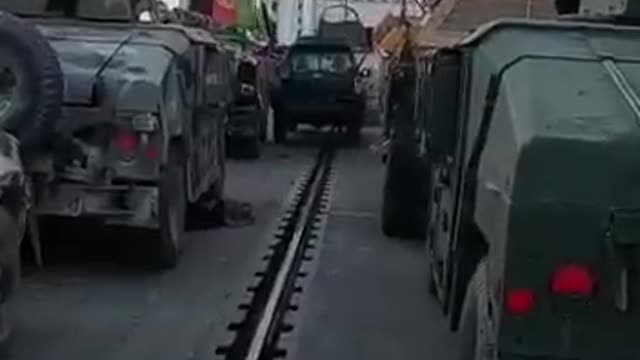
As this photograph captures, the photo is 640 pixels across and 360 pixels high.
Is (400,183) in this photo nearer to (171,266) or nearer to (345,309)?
(171,266)

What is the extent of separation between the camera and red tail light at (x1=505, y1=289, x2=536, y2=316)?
5277mm

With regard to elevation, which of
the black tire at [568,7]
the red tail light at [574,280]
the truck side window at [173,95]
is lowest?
the truck side window at [173,95]

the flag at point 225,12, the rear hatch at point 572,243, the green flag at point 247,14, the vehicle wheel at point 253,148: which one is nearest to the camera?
the rear hatch at point 572,243

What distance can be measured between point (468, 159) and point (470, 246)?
1.59 feet

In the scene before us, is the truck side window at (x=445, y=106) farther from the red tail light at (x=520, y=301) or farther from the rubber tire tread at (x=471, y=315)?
the red tail light at (x=520, y=301)

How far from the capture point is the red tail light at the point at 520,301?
5277 mm

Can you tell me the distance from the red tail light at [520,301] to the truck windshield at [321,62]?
78.2 feet

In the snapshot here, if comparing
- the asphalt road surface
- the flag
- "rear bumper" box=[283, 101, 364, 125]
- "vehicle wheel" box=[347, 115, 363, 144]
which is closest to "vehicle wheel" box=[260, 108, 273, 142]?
"rear bumper" box=[283, 101, 364, 125]

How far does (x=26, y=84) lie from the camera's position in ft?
35.4

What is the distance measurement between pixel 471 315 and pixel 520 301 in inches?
53.9

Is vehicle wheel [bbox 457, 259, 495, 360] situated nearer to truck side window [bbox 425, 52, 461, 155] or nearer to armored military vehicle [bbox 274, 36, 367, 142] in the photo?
truck side window [bbox 425, 52, 461, 155]

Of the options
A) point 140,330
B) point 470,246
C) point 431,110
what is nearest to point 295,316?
point 140,330

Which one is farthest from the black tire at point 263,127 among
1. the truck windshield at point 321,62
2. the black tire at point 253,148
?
the truck windshield at point 321,62

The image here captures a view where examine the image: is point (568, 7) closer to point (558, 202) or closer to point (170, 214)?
point (170, 214)
